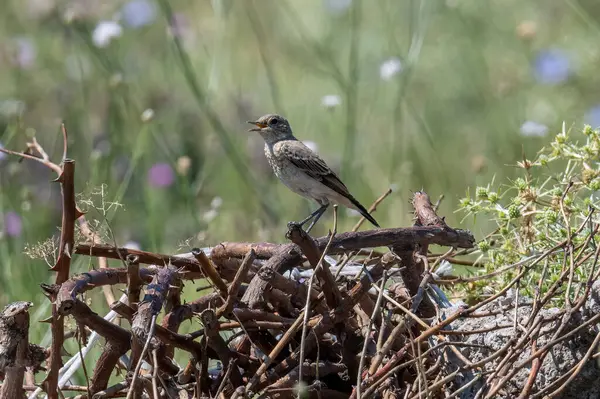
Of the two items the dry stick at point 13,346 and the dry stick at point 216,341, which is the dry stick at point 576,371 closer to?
the dry stick at point 216,341

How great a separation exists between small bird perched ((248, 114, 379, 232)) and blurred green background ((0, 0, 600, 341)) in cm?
46

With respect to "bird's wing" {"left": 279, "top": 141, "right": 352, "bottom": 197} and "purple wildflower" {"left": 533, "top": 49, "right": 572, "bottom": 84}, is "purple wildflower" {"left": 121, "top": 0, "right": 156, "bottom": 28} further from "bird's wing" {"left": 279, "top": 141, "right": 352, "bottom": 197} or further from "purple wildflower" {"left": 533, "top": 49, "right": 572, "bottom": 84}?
"bird's wing" {"left": 279, "top": 141, "right": 352, "bottom": 197}

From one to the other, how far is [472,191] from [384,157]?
47.6 inches

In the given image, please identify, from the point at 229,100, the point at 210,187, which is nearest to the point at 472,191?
the point at 210,187

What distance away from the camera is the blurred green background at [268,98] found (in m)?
6.25

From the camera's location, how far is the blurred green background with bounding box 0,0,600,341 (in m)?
6.25

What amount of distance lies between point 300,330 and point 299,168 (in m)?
2.85

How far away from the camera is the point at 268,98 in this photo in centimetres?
880

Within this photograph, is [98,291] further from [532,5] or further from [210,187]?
[532,5]

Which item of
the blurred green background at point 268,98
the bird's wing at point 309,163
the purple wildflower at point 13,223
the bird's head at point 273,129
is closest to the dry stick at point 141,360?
the bird's wing at point 309,163

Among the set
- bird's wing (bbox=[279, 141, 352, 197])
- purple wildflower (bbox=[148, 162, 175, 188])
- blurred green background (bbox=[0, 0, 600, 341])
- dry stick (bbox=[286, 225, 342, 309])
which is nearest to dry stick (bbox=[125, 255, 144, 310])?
dry stick (bbox=[286, 225, 342, 309])

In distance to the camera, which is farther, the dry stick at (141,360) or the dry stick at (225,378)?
the dry stick at (225,378)

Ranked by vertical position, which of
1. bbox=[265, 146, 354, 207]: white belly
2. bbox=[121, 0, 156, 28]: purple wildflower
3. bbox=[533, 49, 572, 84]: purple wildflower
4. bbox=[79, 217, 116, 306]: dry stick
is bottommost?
bbox=[79, 217, 116, 306]: dry stick

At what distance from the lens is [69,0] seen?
321 inches
